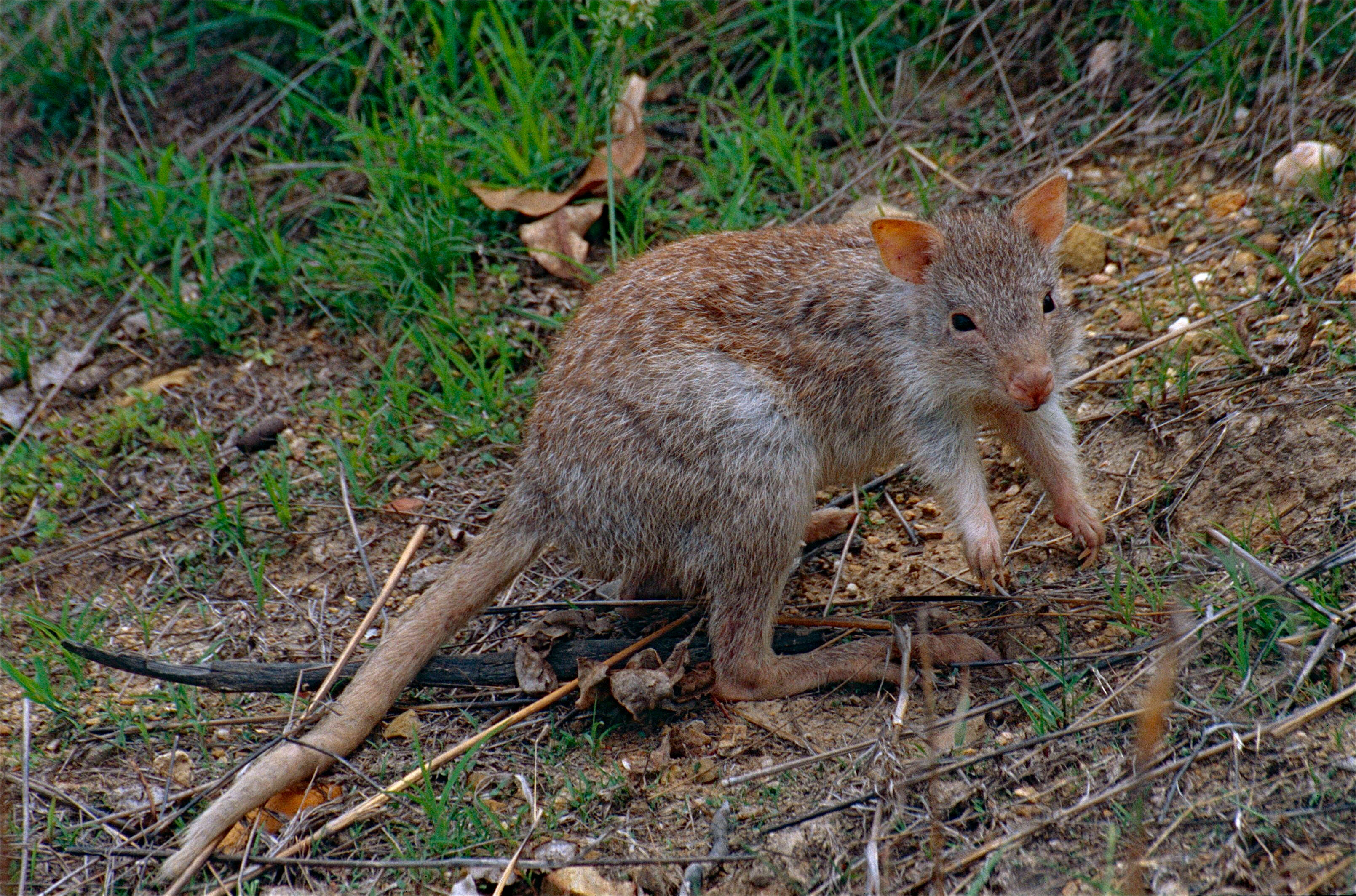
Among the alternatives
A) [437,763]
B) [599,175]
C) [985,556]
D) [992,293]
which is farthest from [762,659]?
[599,175]

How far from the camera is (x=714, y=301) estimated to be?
4277 mm

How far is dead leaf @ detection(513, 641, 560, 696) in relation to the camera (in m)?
4.04

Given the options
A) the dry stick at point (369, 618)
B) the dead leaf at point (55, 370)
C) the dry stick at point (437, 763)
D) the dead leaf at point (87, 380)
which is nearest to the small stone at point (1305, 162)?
the dry stick at point (437, 763)

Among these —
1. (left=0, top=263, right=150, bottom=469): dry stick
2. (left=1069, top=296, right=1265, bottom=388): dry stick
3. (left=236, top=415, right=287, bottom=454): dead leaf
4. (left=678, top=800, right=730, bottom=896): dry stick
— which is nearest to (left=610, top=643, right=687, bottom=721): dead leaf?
(left=678, top=800, right=730, bottom=896): dry stick

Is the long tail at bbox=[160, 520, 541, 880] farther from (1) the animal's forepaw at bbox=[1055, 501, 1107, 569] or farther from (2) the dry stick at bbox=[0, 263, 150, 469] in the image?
(2) the dry stick at bbox=[0, 263, 150, 469]

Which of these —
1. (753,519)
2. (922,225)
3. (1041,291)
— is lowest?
(753,519)

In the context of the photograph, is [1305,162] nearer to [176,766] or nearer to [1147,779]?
[1147,779]

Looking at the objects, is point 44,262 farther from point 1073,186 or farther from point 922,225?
point 1073,186

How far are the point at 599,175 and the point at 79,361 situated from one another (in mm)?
2707

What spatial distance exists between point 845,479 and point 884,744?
1.12m

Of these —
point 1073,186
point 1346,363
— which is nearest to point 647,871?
point 1346,363

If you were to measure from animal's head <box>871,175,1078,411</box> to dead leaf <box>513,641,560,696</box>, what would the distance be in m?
1.67

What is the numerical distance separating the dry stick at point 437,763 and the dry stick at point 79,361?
9.08 feet

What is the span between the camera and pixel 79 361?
19.1 feet
